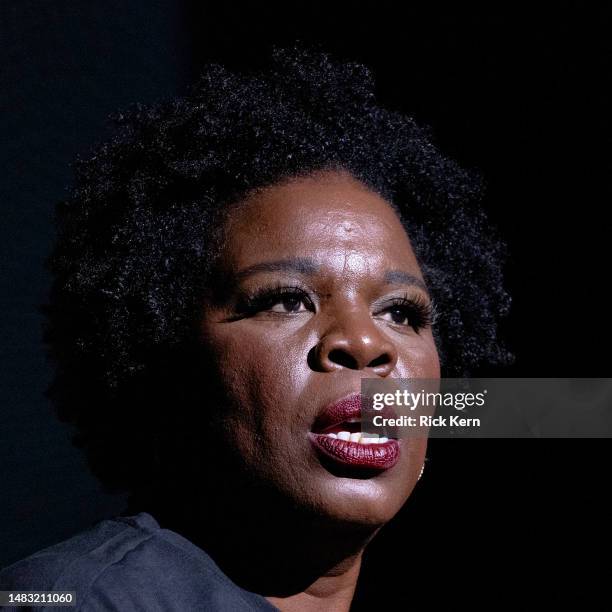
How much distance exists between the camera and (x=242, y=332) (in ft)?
4.99

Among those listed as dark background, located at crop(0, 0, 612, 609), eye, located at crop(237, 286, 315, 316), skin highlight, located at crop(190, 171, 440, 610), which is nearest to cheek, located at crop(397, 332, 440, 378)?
skin highlight, located at crop(190, 171, 440, 610)

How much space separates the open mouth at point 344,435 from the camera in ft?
4.71

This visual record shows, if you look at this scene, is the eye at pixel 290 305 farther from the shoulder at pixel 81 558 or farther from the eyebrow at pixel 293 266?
the shoulder at pixel 81 558

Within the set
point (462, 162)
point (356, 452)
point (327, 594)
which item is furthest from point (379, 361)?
point (462, 162)

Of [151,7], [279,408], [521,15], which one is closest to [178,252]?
[279,408]

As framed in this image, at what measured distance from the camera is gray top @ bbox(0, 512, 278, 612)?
132 centimetres

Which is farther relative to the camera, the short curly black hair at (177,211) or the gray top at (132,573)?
the short curly black hair at (177,211)

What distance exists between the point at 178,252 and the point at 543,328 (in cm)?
132

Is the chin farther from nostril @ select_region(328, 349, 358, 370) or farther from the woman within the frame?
nostril @ select_region(328, 349, 358, 370)

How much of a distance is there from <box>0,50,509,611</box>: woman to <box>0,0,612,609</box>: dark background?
33 centimetres

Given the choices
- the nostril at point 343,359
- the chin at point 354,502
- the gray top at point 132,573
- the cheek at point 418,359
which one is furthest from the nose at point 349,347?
the gray top at point 132,573

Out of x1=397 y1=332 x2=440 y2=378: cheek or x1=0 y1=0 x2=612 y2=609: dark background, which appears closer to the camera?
x1=397 y1=332 x2=440 y2=378: cheek

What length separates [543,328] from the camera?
244 centimetres

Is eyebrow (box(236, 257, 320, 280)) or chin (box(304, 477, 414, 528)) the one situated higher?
eyebrow (box(236, 257, 320, 280))
